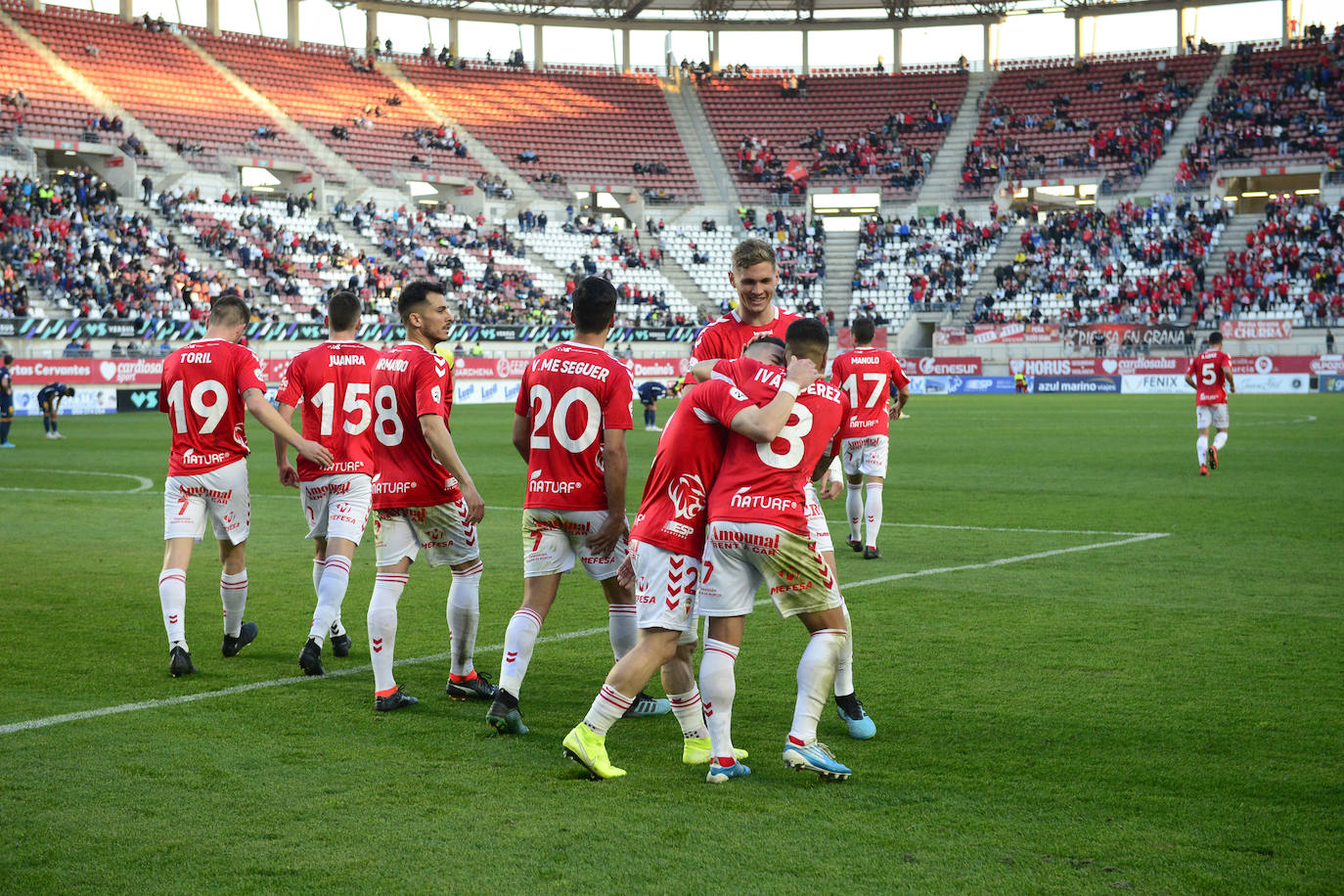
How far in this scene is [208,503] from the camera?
8.12 meters

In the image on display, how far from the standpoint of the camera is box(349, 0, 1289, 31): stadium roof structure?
7256 centimetres

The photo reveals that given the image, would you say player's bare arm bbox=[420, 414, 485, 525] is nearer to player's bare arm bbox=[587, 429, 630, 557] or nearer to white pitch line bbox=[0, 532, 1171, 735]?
player's bare arm bbox=[587, 429, 630, 557]

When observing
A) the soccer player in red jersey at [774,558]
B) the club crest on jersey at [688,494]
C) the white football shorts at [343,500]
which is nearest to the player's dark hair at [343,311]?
the white football shorts at [343,500]

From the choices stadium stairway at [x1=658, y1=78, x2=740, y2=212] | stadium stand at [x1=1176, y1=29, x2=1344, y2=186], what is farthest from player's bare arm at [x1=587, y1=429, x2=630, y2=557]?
stadium stairway at [x1=658, y1=78, x2=740, y2=212]

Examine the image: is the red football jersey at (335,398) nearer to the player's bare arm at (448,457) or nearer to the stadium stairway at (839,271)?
the player's bare arm at (448,457)

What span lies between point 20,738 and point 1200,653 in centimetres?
657

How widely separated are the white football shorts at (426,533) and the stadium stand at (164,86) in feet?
176

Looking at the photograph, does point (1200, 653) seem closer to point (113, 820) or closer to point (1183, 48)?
point (113, 820)

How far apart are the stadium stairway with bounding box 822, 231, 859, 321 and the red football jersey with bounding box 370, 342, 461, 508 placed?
180ft

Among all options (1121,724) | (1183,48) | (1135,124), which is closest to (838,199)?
(1135,124)

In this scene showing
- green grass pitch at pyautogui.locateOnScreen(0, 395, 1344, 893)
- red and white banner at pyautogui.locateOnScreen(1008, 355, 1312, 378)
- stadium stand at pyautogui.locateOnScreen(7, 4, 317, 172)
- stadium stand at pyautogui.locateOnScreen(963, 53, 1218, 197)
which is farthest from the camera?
stadium stand at pyautogui.locateOnScreen(963, 53, 1218, 197)

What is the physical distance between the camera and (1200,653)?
795cm

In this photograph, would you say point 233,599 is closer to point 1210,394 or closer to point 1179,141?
point 1210,394

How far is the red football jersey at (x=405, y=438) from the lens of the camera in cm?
700
